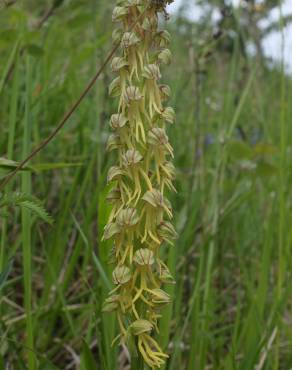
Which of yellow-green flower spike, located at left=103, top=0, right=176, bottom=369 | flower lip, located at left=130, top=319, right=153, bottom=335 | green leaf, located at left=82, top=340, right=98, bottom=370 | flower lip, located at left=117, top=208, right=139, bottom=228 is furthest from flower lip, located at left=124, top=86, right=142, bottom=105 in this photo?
green leaf, located at left=82, top=340, right=98, bottom=370

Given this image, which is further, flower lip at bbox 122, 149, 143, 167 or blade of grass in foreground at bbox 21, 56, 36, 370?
blade of grass in foreground at bbox 21, 56, 36, 370

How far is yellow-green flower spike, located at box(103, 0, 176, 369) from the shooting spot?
3.43 feet

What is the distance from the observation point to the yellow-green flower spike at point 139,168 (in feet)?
3.43

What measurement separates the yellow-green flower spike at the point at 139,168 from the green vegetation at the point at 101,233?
4.8 inches

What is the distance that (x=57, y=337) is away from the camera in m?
1.85

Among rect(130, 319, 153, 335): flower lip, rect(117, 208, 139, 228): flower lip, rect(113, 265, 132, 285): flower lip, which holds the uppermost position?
rect(117, 208, 139, 228): flower lip

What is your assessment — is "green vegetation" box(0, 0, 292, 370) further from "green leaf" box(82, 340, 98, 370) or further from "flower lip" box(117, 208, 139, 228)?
"flower lip" box(117, 208, 139, 228)

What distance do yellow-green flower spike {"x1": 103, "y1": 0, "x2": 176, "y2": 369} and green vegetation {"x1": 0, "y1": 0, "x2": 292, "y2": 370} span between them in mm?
121

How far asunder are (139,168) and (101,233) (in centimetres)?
27

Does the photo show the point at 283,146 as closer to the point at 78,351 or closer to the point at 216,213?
the point at 216,213

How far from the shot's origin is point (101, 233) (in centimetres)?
129

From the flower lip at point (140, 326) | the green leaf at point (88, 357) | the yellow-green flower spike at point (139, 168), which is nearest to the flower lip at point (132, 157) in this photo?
the yellow-green flower spike at point (139, 168)

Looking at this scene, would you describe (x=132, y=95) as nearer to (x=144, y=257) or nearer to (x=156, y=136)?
(x=156, y=136)

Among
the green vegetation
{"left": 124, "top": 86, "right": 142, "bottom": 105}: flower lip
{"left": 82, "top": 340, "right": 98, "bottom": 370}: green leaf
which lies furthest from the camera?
→ the green vegetation
